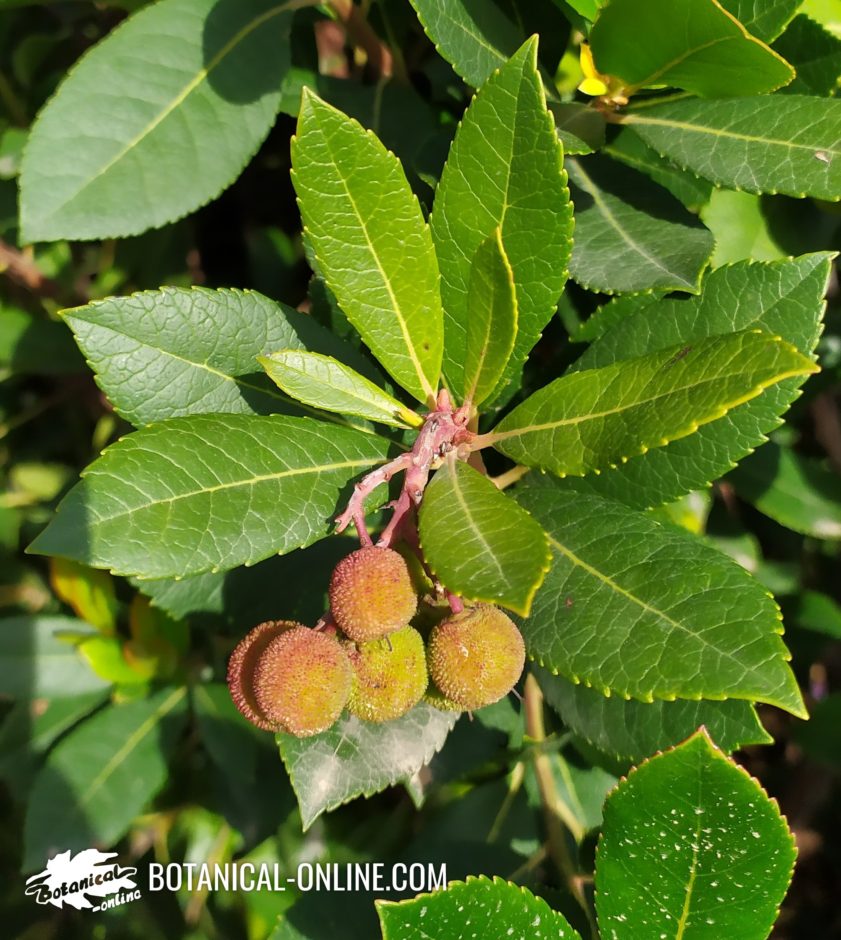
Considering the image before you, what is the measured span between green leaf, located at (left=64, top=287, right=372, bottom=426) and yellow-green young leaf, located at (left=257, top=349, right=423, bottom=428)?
14 cm

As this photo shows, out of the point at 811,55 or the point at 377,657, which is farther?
the point at 811,55

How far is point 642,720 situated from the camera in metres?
1.32

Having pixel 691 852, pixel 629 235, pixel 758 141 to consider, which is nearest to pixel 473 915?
pixel 691 852

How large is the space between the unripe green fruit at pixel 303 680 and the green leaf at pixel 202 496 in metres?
0.12

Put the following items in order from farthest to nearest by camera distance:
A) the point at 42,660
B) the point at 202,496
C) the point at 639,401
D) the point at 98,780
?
the point at 42,660
the point at 98,780
the point at 202,496
the point at 639,401

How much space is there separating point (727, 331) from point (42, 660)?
5.34ft

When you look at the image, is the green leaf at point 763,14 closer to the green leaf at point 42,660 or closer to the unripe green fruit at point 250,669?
the unripe green fruit at point 250,669

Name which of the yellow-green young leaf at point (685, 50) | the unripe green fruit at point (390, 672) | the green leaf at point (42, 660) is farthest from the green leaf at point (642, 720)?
the green leaf at point (42, 660)

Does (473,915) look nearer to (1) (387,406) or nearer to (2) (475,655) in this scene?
(2) (475,655)

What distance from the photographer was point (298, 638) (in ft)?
3.61

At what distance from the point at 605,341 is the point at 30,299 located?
5.08 ft

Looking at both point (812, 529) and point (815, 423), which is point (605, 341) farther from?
point (815, 423)

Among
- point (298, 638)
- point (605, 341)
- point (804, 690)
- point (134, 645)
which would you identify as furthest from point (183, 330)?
point (804, 690)

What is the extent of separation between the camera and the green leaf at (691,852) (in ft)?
3.23
